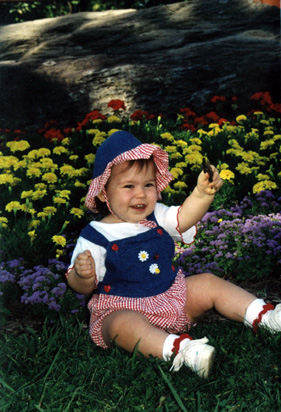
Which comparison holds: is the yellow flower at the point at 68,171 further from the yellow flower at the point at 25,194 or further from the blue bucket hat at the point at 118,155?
the blue bucket hat at the point at 118,155

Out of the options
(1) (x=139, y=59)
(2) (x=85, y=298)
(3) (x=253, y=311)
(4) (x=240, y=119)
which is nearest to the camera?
(3) (x=253, y=311)

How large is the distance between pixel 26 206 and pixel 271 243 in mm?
1653

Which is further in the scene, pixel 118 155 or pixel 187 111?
pixel 187 111

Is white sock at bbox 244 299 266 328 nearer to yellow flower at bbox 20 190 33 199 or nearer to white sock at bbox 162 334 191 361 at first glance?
white sock at bbox 162 334 191 361

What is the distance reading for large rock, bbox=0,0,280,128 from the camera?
6.37m

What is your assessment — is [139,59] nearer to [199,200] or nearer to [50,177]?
[50,177]

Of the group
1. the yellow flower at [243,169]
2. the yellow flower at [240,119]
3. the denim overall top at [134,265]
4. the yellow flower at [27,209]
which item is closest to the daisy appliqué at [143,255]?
the denim overall top at [134,265]

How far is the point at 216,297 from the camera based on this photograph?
2.73 meters

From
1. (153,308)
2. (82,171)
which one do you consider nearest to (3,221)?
(82,171)

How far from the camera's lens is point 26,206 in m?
3.77

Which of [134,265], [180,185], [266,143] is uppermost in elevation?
[134,265]

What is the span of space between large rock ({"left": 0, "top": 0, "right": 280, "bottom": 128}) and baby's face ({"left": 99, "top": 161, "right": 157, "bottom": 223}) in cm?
375

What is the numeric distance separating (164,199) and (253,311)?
1.56 m

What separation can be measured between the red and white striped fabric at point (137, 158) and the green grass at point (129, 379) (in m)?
0.72
